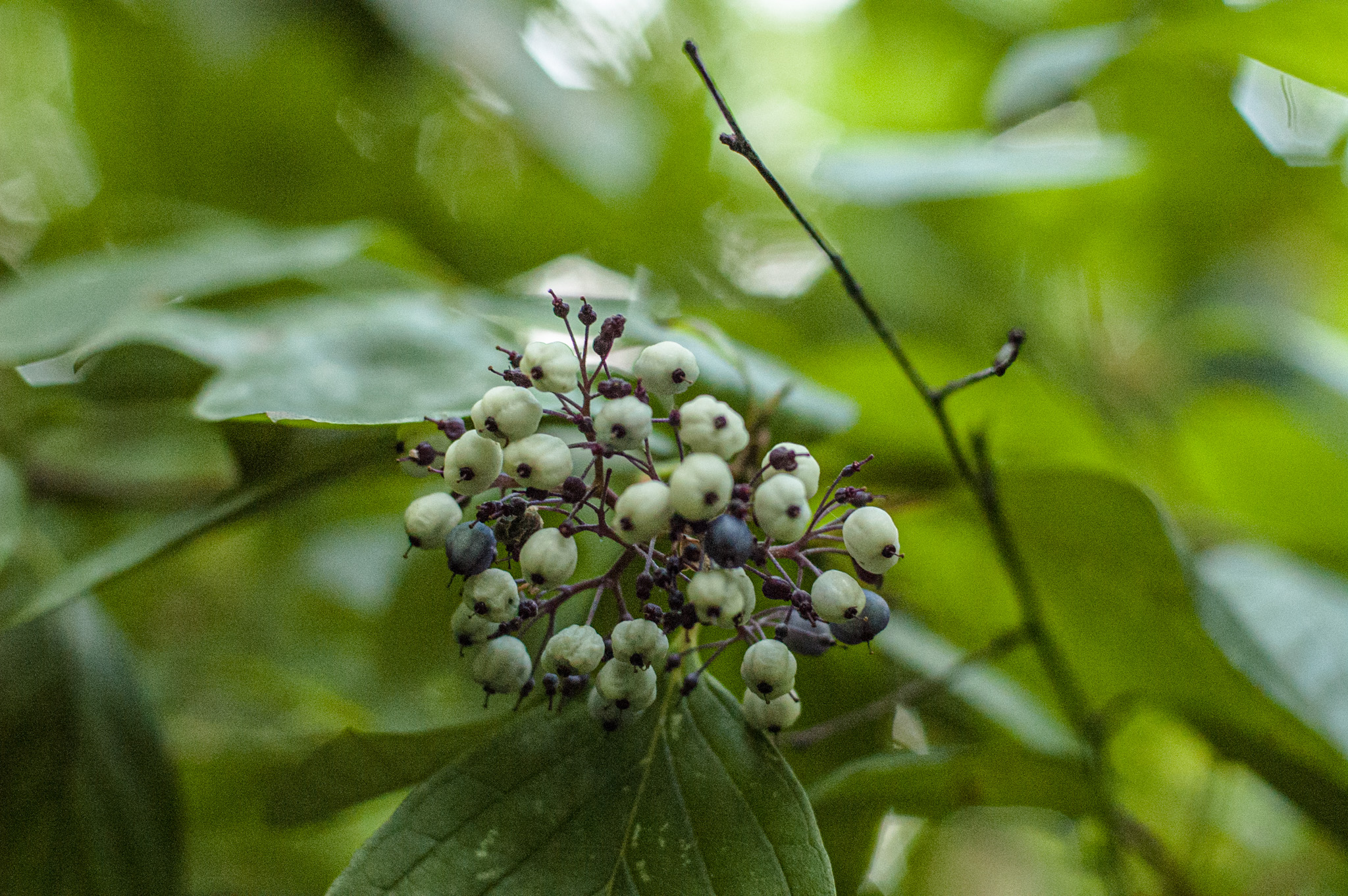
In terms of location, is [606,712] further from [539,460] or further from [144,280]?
[144,280]

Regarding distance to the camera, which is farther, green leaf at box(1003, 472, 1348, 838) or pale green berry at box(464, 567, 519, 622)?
green leaf at box(1003, 472, 1348, 838)

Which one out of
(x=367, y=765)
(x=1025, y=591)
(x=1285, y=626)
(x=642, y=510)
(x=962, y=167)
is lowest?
(x=1285, y=626)

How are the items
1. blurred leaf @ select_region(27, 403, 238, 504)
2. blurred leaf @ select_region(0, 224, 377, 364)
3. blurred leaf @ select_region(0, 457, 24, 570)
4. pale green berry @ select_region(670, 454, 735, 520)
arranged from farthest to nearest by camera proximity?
1. blurred leaf @ select_region(27, 403, 238, 504)
2. blurred leaf @ select_region(0, 224, 377, 364)
3. blurred leaf @ select_region(0, 457, 24, 570)
4. pale green berry @ select_region(670, 454, 735, 520)

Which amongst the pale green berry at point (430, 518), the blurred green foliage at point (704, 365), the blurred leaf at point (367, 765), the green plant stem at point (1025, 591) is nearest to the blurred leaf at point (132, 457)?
the blurred green foliage at point (704, 365)

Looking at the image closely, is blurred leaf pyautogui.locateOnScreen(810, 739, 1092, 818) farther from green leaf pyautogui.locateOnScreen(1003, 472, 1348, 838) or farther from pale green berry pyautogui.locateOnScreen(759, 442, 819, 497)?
pale green berry pyautogui.locateOnScreen(759, 442, 819, 497)

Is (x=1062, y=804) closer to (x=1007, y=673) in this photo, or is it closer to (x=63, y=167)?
(x=1007, y=673)

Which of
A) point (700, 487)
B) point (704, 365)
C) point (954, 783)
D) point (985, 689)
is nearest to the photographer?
point (700, 487)

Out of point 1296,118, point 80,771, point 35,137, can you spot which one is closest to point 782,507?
point 80,771

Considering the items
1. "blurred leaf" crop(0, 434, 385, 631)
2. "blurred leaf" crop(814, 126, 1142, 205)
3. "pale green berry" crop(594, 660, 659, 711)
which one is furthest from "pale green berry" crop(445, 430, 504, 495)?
"blurred leaf" crop(814, 126, 1142, 205)
